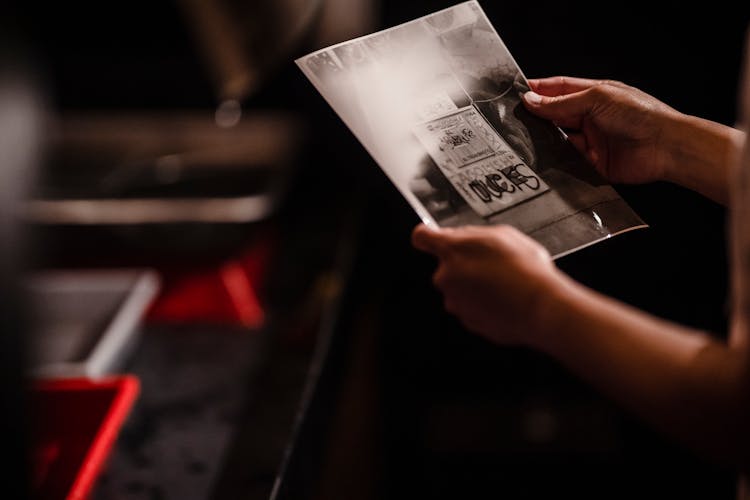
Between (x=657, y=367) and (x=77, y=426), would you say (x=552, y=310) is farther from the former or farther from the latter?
(x=77, y=426)

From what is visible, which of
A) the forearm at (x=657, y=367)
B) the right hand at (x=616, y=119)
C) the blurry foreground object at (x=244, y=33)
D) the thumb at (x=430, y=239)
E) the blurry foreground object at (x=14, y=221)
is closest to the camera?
the blurry foreground object at (x=14, y=221)

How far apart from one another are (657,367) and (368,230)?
1459mm

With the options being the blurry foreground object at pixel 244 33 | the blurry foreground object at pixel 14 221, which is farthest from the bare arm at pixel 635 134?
the blurry foreground object at pixel 14 221

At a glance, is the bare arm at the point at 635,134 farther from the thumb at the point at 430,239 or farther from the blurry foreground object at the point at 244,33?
the blurry foreground object at the point at 244,33

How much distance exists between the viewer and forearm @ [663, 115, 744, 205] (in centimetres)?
86

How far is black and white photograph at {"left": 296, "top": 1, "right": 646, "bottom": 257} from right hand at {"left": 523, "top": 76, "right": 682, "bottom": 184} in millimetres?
30

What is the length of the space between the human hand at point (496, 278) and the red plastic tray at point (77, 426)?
1.93 ft

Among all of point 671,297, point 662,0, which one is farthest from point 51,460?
point 662,0

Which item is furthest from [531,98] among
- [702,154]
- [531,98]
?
[702,154]

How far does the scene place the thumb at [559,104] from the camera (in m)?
0.92

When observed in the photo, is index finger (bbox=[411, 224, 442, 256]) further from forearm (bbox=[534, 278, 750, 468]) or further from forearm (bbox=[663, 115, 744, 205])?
forearm (bbox=[663, 115, 744, 205])

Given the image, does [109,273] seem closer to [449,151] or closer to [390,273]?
[390,273]

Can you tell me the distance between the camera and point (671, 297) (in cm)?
183

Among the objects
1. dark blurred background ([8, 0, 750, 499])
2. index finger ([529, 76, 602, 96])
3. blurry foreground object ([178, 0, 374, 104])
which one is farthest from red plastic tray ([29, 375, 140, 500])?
index finger ([529, 76, 602, 96])
